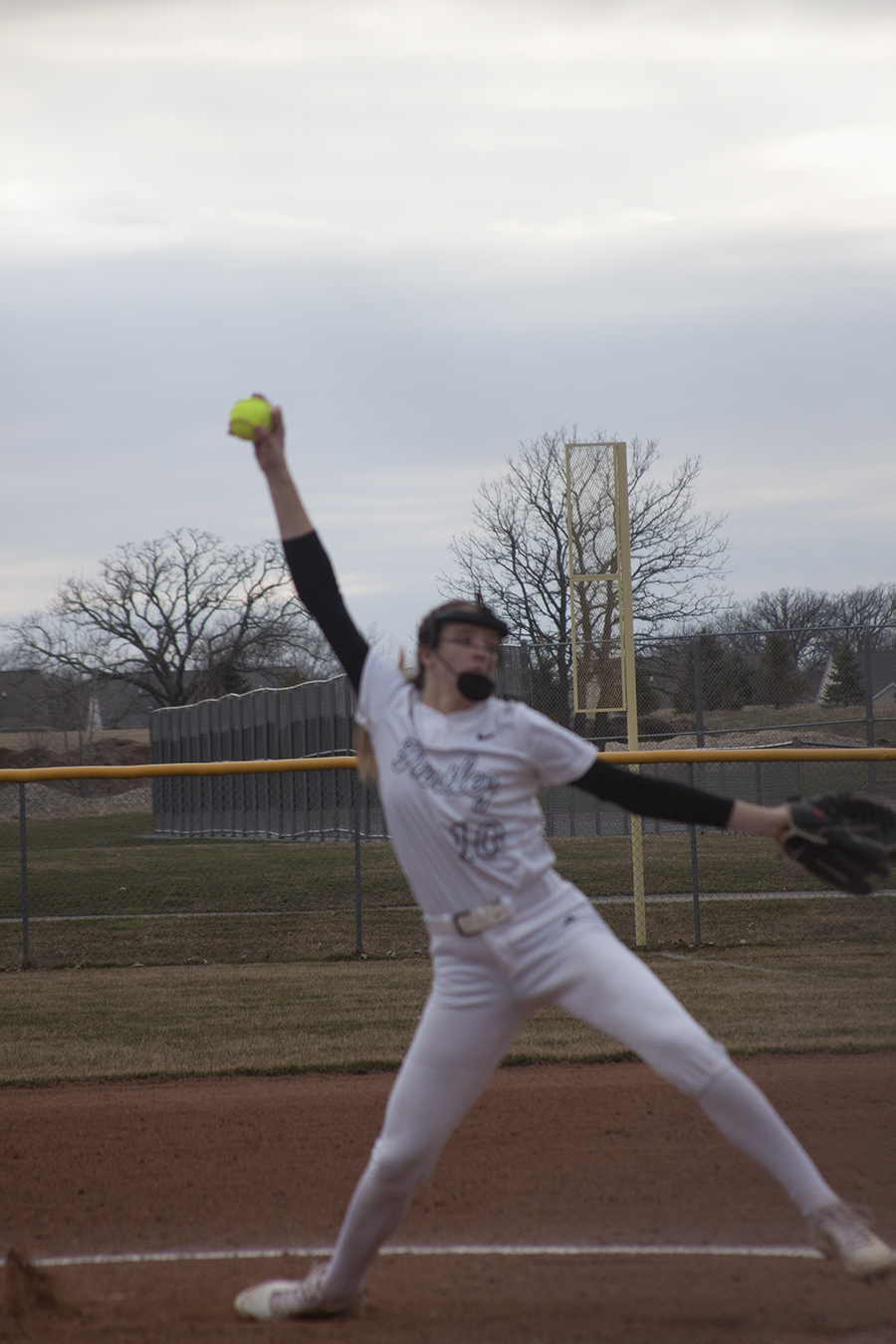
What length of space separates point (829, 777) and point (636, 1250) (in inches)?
582

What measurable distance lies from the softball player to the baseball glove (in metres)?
0.07

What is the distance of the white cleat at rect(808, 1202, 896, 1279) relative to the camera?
2934 mm

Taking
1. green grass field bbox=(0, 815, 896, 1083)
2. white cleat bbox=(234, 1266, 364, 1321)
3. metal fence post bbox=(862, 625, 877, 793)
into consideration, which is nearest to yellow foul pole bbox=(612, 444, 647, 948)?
green grass field bbox=(0, 815, 896, 1083)

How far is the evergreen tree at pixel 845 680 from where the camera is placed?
16156mm

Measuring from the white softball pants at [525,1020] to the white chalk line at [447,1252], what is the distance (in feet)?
3.89

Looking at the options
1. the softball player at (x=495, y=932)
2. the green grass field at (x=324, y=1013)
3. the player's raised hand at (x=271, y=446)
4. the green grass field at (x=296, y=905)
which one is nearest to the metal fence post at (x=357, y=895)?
the green grass field at (x=296, y=905)

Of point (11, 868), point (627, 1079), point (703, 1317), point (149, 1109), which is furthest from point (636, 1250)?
point (11, 868)

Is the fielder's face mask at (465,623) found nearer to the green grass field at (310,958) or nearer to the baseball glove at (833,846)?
the baseball glove at (833,846)

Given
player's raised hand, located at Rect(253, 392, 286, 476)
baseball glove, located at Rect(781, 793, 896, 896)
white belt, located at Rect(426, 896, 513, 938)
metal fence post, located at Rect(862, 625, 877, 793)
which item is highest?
player's raised hand, located at Rect(253, 392, 286, 476)

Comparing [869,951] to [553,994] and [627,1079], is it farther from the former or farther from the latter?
[553,994]

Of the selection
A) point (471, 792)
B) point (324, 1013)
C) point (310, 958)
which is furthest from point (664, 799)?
point (310, 958)

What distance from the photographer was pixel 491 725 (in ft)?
10.6

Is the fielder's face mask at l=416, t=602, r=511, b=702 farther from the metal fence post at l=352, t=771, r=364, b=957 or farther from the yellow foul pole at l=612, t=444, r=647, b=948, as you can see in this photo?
the yellow foul pole at l=612, t=444, r=647, b=948

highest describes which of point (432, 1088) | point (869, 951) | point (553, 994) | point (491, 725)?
point (491, 725)
